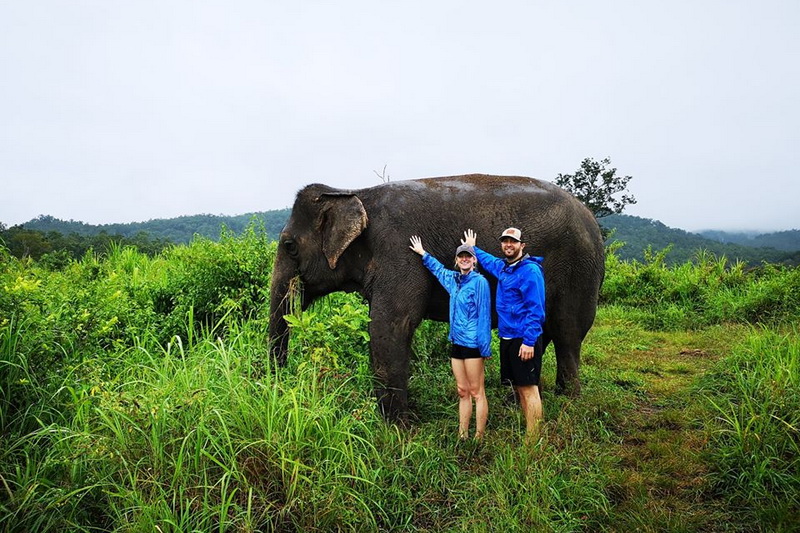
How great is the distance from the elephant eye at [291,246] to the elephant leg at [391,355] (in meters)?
1.11

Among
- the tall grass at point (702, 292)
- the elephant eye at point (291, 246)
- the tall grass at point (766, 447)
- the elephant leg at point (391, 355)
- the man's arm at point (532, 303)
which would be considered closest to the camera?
the tall grass at point (766, 447)

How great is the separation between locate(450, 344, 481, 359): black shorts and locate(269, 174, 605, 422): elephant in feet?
1.79

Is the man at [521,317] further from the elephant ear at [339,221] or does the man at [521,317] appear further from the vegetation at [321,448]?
the elephant ear at [339,221]

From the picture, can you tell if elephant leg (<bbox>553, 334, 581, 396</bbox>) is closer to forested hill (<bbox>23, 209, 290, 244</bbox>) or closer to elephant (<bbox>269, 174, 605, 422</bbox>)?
elephant (<bbox>269, 174, 605, 422</bbox>)

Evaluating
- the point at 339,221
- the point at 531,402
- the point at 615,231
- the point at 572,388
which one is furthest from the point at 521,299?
the point at 615,231

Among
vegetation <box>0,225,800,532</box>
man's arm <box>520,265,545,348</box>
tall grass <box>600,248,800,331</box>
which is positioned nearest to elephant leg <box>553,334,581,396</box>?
vegetation <box>0,225,800,532</box>

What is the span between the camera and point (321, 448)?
3143 mm

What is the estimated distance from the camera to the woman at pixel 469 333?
13.2 ft

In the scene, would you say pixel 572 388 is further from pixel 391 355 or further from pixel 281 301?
pixel 281 301

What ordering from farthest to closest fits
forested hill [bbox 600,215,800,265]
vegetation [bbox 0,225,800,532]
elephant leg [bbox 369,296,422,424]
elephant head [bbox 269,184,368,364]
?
forested hill [bbox 600,215,800,265], elephant head [bbox 269,184,368,364], elephant leg [bbox 369,296,422,424], vegetation [bbox 0,225,800,532]

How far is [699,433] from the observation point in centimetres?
435

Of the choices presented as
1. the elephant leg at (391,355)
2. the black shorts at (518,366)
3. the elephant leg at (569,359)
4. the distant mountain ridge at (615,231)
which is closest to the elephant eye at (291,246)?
the elephant leg at (391,355)

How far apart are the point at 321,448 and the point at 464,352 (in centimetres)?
140

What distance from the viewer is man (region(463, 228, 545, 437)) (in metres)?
3.94
